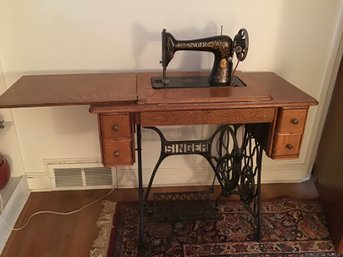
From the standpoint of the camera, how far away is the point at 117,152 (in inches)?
51.0

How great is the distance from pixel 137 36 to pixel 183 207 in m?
0.98

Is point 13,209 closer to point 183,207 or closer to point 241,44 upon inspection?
point 183,207

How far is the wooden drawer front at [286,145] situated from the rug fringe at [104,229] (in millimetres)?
958

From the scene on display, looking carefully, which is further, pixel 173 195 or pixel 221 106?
pixel 173 195

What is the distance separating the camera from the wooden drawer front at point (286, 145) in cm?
133

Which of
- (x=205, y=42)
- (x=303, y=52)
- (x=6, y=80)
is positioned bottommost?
(x=6, y=80)

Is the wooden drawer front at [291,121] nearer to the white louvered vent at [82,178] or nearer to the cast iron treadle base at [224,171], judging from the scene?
the cast iron treadle base at [224,171]

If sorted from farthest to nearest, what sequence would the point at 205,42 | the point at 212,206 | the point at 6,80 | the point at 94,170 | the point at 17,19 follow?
the point at 94,170 < the point at 212,206 < the point at 6,80 < the point at 17,19 < the point at 205,42

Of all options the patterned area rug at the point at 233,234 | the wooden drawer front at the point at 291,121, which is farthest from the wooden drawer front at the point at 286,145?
the patterned area rug at the point at 233,234

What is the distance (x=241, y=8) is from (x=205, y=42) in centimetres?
40

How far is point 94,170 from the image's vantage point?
76.9 inches

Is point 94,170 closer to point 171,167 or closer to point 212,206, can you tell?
point 171,167

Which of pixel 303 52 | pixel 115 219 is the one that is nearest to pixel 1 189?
pixel 115 219

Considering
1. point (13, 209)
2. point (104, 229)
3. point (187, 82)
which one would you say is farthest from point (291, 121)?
point (13, 209)
